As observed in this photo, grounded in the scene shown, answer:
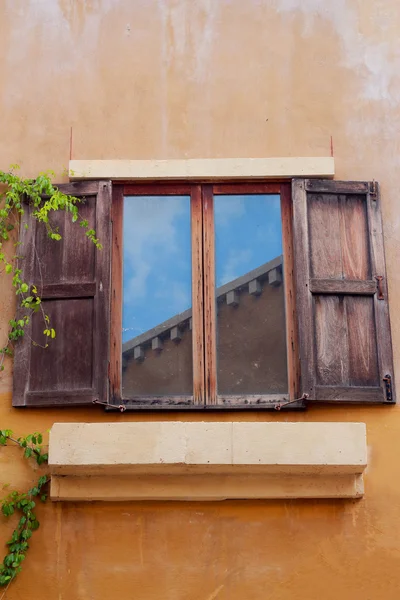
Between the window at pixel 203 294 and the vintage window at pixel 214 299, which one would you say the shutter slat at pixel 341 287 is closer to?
the vintage window at pixel 214 299

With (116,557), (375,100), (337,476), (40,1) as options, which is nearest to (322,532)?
(337,476)

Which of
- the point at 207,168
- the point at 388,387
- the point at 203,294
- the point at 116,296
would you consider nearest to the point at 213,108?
the point at 207,168

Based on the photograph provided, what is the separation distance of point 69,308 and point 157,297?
0.57m

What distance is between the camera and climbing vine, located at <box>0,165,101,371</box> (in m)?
6.30

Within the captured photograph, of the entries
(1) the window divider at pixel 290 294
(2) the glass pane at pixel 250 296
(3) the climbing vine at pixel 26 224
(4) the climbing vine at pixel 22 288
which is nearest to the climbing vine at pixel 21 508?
(4) the climbing vine at pixel 22 288

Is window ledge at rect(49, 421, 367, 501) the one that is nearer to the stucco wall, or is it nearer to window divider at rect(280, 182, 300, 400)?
the stucco wall

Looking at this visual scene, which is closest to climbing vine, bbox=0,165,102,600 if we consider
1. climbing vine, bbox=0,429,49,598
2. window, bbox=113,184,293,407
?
climbing vine, bbox=0,429,49,598

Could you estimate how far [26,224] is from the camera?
653 cm

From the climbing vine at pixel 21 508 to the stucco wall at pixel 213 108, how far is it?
9 centimetres

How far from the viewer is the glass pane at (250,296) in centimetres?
635

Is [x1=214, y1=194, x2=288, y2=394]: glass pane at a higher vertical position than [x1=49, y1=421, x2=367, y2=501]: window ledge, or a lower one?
higher

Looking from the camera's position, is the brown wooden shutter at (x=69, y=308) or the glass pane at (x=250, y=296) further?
the glass pane at (x=250, y=296)

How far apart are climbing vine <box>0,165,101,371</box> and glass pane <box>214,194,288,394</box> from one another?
0.87m

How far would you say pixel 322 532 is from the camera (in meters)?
5.97
